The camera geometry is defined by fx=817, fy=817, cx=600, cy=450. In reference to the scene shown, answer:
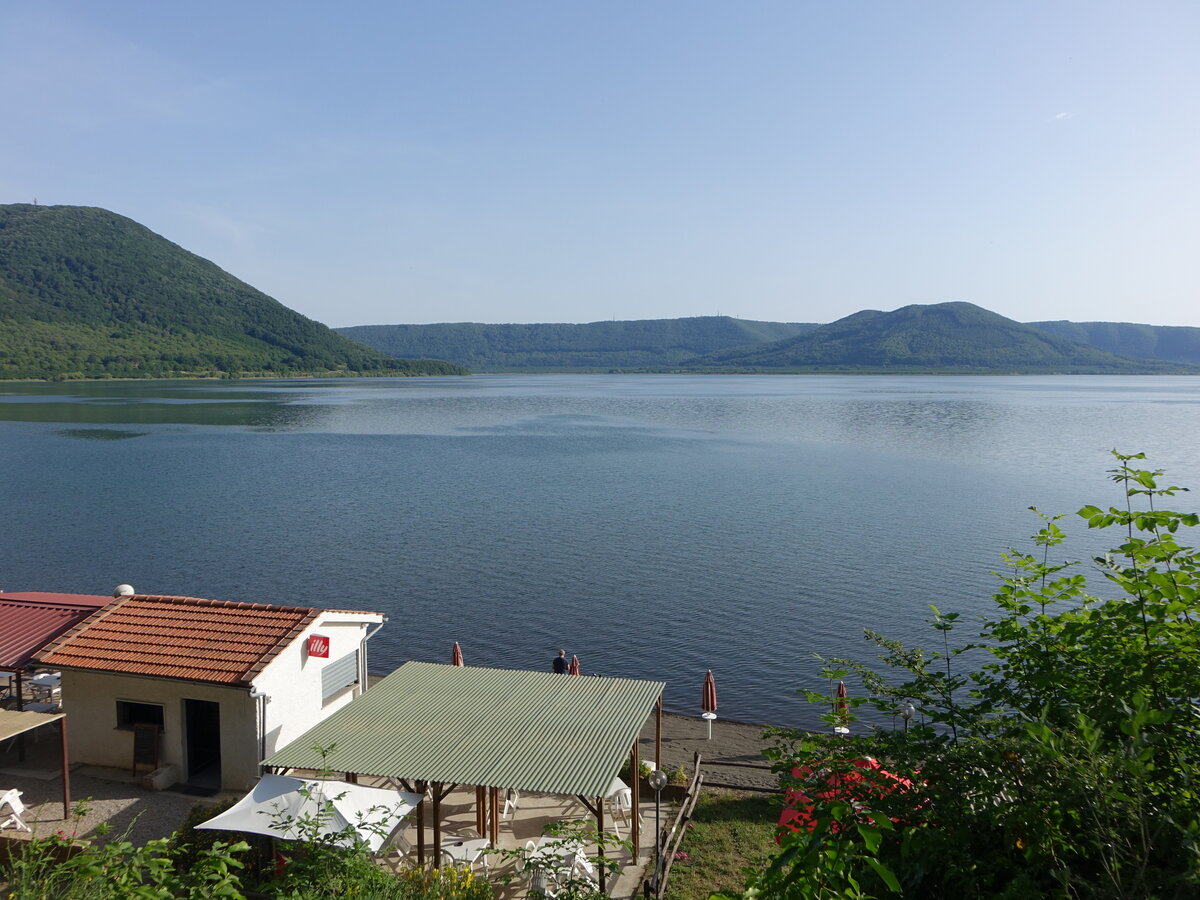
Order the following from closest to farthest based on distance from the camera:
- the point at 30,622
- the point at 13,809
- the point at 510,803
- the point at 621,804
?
the point at 13,809 → the point at 510,803 → the point at 621,804 → the point at 30,622

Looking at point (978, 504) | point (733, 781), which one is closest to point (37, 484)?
point (733, 781)

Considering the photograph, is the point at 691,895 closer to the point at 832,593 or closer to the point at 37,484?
the point at 832,593

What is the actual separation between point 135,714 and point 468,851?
724 cm

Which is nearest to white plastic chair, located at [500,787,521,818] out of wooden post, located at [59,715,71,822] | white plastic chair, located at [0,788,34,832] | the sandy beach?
the sandy beach

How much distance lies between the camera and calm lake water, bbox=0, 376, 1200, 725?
27.4 m

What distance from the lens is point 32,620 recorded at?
630 inches

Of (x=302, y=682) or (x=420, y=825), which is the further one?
(x=302, y=682)

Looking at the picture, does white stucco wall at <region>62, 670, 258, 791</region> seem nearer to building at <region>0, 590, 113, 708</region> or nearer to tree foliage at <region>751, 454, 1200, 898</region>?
building at <region>0, 590, 113, 708</region>

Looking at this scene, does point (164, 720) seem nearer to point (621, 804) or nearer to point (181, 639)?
point (181, 639)

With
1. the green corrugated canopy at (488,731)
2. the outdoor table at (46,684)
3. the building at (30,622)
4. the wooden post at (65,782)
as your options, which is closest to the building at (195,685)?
the building at (30,622)

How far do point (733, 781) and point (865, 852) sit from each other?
1304cm

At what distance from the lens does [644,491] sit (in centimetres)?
5209

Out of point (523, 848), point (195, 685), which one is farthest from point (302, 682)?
point (523, 848)

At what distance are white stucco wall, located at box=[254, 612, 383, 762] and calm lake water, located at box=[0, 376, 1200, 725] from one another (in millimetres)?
9117
